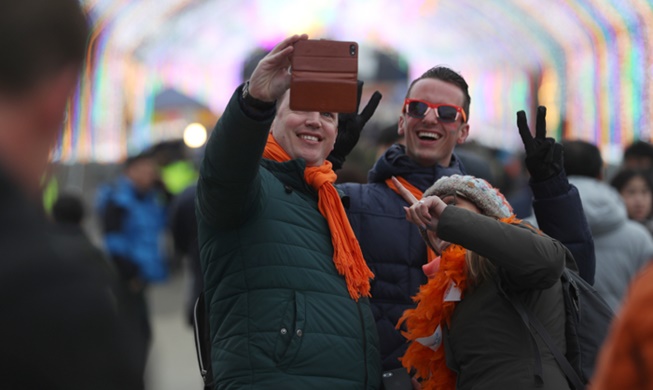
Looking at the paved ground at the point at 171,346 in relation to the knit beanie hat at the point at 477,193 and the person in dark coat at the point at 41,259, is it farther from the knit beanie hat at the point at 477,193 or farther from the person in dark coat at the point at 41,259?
the person in dark coat at the point at 41,259

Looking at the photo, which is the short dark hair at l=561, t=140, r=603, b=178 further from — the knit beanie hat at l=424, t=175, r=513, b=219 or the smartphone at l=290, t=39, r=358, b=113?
the smartphone at l=290, t=39, r=358, b=113

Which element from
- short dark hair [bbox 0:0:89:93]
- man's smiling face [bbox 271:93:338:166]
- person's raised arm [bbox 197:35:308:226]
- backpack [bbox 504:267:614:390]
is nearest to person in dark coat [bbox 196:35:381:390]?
person's raised arm [bbox 197:35:308:226]

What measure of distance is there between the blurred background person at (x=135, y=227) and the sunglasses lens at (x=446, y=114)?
11.7 ft

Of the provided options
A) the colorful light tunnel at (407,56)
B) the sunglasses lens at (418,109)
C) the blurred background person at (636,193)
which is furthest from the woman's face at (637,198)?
the colorful light tunnel at (407,56)

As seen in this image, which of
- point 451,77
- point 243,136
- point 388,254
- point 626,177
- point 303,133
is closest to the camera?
point 243,136

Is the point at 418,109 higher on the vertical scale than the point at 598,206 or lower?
higher

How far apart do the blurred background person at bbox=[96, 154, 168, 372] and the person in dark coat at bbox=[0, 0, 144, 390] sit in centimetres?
542

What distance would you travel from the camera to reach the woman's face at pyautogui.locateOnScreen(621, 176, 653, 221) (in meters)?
6.85

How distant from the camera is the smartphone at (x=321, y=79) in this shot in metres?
2.82

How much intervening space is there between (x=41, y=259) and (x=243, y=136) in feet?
4.71

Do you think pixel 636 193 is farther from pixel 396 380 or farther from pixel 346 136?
pixel 396 380

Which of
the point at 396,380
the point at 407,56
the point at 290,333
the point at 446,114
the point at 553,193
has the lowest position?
the point at 396,380

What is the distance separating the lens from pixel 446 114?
12.1 ft

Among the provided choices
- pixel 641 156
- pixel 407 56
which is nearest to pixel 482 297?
pixel 641 156
